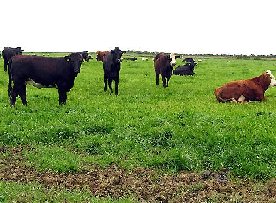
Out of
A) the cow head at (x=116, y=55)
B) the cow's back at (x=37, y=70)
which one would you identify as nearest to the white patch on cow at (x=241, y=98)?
the cow head at (x=116, y=55)

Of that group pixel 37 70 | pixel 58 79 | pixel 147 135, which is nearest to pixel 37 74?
pixel 37 70

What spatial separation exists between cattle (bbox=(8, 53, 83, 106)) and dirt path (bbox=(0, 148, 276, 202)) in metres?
7.04

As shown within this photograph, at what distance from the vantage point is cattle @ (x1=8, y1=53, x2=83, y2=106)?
58.5 ft

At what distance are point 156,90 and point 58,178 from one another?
46.7 ft

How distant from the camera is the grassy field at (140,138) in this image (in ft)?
35.9

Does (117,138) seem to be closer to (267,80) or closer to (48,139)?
(48,139)

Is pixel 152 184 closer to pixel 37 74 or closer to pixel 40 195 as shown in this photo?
pixel 40 195

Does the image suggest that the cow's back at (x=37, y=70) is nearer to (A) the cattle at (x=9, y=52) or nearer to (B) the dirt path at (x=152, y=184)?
(B) the dirt path at (x=152, y=184)

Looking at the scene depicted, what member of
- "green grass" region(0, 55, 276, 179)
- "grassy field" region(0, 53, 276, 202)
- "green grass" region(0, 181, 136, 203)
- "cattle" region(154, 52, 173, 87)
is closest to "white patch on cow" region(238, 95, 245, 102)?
"green grass" region(0, 55, 276, 179)

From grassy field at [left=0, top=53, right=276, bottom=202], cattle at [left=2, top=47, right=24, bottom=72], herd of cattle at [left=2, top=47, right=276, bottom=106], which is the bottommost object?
grassy field at [left=0, top=53, right=276, bottom=202]

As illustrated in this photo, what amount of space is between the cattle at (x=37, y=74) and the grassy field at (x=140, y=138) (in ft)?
2.34

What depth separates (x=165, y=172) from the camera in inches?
423

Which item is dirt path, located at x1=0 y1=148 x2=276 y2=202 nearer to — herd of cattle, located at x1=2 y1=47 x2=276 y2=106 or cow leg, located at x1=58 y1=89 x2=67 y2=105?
cow leg, located at x1=58 y1=89 x2=67 y2=105

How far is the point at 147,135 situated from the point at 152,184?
3.07 metres
